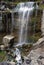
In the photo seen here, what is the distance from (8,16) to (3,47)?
2.64m

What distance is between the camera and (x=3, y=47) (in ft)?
40.9

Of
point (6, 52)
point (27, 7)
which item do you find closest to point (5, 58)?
point (6, 52)

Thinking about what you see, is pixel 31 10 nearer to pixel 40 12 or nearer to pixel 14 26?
pixel 40 12

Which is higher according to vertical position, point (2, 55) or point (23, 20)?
point (23, 20)

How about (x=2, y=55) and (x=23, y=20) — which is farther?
(x=23, y=20)

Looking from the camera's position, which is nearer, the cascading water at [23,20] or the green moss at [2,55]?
the green moss at [2,55]

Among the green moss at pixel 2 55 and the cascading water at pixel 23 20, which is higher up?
the cascading water at pixel 23 20

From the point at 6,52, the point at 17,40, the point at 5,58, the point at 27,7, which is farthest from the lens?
the point at 27,7

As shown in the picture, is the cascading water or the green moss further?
the cascading water

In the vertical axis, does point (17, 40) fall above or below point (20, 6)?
below

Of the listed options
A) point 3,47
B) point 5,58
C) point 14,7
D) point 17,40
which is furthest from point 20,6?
point 5,58

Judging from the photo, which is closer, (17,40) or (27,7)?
(17,40)

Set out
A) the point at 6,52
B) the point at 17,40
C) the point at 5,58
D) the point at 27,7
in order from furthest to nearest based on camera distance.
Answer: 1. the point at 27,7
2. the point at 17,40
3. the point at 6,52
4. the point at 5,58

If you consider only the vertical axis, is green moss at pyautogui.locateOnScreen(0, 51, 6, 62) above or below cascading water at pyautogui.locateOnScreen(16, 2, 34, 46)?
below
